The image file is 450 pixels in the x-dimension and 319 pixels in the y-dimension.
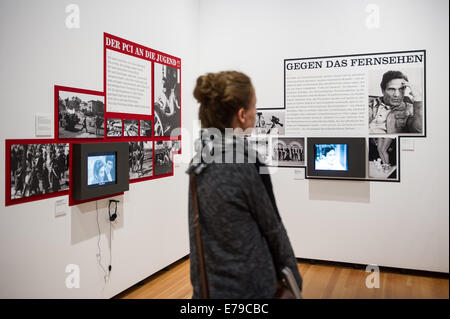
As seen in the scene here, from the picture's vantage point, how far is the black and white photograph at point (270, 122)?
497cm

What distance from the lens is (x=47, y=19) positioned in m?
2.88

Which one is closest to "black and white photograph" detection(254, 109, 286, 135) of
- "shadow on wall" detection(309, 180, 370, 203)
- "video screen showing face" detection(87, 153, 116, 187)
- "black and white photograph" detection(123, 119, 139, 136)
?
"shadow on wall" detection(309, 180, 370, 203)

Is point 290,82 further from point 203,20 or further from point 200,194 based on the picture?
point 200,194

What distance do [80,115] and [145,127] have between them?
988 millimetres

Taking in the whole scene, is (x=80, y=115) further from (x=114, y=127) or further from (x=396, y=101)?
(x=396, y=101)

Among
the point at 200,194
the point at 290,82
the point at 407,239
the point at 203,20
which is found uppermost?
the point at 203,20

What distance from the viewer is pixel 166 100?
4535 mm

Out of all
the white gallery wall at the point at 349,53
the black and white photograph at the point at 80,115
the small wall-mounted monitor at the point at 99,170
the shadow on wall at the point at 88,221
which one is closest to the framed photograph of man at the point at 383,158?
the white gallery wall at the point at 349,53

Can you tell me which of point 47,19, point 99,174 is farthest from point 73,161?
point 47,19

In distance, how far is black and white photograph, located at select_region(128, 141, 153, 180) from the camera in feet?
12.7

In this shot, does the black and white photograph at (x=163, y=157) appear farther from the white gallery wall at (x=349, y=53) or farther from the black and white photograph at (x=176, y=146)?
the white gallery wall at (x=349, y=53)

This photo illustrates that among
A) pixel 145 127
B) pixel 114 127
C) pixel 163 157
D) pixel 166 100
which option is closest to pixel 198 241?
pixel 114 127

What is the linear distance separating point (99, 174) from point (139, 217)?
35.2 inches

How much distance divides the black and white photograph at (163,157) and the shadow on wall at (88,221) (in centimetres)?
80
